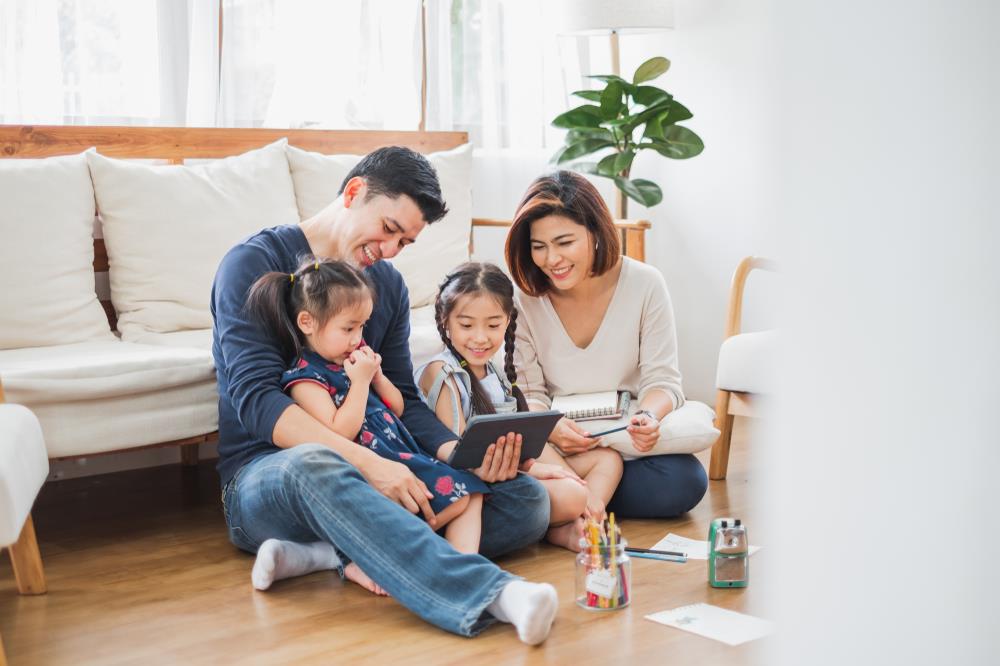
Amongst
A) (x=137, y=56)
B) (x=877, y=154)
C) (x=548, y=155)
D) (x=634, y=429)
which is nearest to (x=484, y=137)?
(x=548, y=155)

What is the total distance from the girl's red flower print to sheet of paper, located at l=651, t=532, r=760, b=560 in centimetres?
50

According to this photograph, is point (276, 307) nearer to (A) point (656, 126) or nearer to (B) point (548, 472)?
(B) point (548, 472)

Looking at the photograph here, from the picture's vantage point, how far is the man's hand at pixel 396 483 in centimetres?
192

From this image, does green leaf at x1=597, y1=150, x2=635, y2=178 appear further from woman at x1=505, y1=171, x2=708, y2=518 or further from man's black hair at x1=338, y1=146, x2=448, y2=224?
man's black hair at x1=338, y1=146, x2=448, y2=224

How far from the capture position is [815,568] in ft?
1.00

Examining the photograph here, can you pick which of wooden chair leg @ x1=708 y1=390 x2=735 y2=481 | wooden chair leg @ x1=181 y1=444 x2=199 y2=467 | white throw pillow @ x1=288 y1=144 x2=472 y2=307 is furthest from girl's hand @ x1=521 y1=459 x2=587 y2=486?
wooden chair leg @ x1=181 y1=444 x2=199 y2=467

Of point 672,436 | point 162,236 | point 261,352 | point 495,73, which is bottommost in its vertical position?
point 672,436

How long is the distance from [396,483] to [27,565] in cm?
71

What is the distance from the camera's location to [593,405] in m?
2.44

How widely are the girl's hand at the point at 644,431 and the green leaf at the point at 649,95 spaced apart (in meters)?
1.52

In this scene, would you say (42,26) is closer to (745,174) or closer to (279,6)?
(279,6)

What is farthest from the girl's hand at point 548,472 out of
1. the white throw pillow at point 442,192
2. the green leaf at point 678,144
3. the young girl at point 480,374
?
the green leaf at point 678,144

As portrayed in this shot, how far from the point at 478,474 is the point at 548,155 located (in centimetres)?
226

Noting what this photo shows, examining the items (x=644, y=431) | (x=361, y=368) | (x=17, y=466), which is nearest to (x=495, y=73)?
(x=644, y=431)
